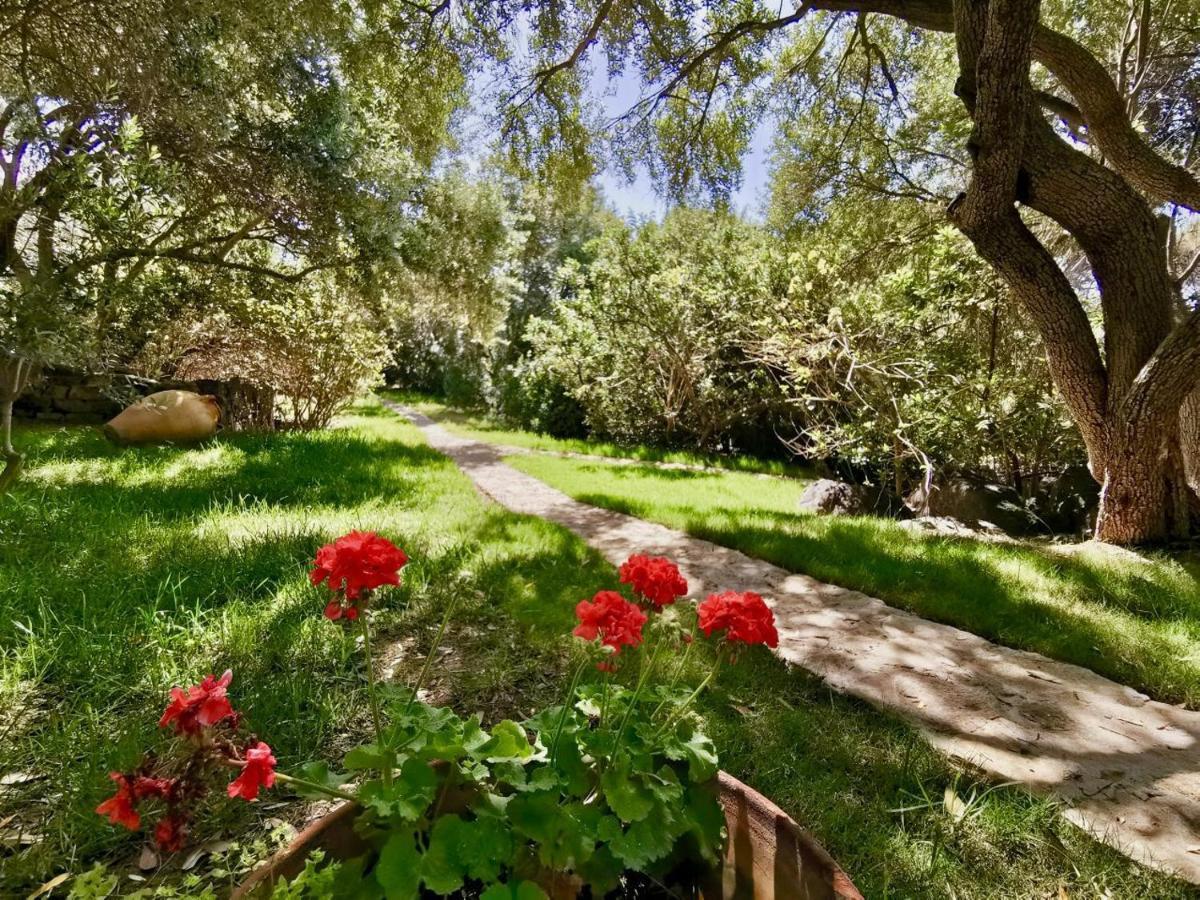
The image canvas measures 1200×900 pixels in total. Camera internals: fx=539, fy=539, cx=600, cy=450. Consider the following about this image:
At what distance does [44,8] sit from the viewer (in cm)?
322

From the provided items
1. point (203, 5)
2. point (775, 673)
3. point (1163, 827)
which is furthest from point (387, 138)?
point (1163, 827)

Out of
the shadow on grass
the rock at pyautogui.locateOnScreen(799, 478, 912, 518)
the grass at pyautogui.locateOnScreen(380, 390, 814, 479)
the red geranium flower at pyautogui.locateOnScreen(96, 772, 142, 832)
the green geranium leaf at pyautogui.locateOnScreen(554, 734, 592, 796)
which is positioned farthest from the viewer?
the grass at pyautogui.locateOnScreen(380, 390, 814, 479)

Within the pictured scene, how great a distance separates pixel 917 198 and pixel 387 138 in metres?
6.36

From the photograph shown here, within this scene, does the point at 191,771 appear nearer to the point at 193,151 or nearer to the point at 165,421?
the point at 193,151

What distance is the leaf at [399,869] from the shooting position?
79 cm

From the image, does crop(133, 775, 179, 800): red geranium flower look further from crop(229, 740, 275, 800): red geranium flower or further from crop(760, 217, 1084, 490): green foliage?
crop(760, 217, 1084, 490): green foliage

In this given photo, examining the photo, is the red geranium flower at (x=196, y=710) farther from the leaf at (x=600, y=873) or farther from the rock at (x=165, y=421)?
the rock at (x=165, y=421)

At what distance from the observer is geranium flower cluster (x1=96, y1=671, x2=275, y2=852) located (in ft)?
2.51

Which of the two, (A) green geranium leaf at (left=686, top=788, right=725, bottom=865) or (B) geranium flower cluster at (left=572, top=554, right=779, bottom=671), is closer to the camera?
(A) green geranium leaf at (left=686, top=788, right=725, bottom=865)

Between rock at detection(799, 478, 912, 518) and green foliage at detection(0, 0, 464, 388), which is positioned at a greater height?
green foliage at detection(0, 0, 464, 388)

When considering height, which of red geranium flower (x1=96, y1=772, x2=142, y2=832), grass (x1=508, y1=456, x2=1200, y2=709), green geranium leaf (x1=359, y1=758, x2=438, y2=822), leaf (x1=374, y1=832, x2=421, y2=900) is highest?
red geranium flower (x1=96, y1=772, x2=142, y2=832)

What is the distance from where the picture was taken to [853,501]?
21.0 feet

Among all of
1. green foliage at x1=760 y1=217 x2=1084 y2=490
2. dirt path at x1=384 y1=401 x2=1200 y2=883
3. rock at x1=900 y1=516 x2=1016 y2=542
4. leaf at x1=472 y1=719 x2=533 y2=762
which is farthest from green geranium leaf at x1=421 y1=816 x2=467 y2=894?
green foliage at x1=760 y1=217 x2=1084 y2=490

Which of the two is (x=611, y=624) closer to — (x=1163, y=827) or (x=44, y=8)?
(x=1163, y=827)
